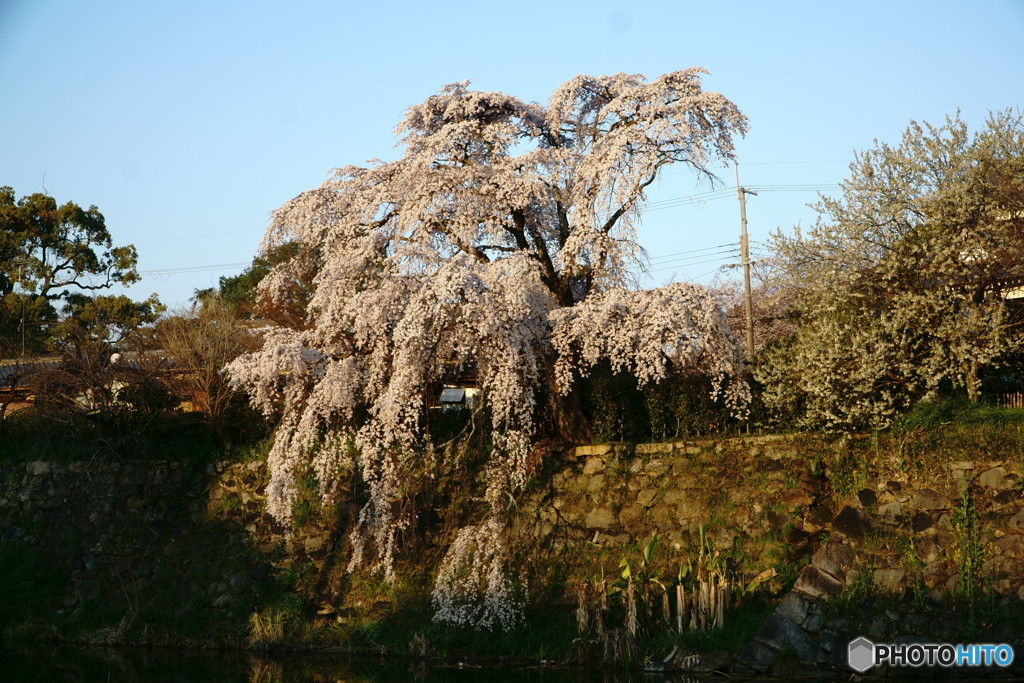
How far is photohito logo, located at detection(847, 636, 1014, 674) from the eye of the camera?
13820mm

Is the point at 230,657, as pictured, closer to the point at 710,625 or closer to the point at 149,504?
the point at 149,504

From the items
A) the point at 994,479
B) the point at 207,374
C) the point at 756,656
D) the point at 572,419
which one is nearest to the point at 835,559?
the point at 756,656

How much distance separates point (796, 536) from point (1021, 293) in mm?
9245

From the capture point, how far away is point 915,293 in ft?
56.6

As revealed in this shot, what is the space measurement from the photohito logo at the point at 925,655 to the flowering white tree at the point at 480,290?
5177 millimetres

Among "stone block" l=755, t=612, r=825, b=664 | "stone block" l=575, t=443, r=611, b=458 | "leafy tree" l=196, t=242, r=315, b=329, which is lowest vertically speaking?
"stone block" l=755, t=612, r=825, b=664

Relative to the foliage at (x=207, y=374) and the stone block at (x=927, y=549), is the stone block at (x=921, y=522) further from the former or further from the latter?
the foliage at (x=207, y=374)

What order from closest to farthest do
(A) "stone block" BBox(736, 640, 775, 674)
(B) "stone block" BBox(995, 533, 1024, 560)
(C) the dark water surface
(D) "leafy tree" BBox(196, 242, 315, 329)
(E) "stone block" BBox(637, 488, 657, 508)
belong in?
(B) "stone block" BBox(995, 533, 1024, 560), (A) "stone block" BBox(736, 640, 775, 674), (C) the dark water surface, (E) "stone block" BBox(637, 488, 657, 508), (D) "leafy tree" BBox(196, 242, 315, 329)

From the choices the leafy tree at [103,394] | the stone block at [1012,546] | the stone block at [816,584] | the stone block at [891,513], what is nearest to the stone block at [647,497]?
the stone block at [816,584]

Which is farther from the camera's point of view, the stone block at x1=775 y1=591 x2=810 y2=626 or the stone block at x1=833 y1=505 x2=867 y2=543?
the stone block at x1=833 y1=505 x2=867 y2=543

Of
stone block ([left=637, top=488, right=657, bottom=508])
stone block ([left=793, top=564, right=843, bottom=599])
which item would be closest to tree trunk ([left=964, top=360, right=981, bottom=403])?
stone block ([left=793, top=564, right=843, bottom=599])

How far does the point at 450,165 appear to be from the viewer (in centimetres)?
1975

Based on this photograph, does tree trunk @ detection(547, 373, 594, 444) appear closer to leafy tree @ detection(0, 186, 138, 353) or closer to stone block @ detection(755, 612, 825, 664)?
stone block @ detection(755, 612, 825, 664)

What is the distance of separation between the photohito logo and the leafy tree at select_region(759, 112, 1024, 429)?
3987 mm
